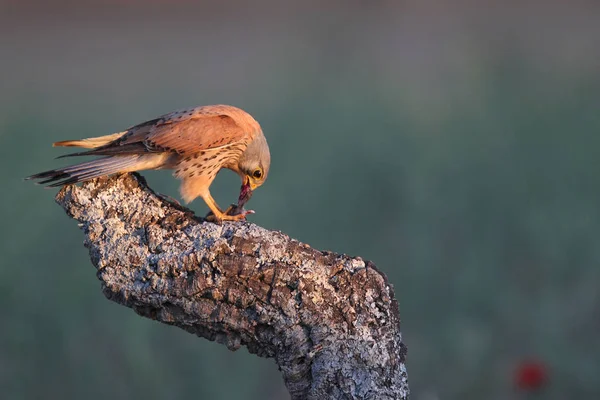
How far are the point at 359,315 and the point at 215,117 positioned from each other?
1.27m

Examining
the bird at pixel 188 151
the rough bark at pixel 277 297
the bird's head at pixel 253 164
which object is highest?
the bird's head at pixel 253 164

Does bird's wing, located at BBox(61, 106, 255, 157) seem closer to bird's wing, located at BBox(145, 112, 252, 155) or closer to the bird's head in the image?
bird's wing, located at BBox(145, 112, 252, 155)

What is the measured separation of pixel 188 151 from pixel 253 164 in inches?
18.3

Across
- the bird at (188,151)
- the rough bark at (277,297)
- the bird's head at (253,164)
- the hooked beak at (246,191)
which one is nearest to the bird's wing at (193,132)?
the bird at (188,151)

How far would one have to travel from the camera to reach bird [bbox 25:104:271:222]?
2.60 m

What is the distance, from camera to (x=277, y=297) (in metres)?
2.19

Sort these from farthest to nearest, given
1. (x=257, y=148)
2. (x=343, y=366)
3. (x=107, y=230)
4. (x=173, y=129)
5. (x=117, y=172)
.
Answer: (x=257, y=148)
(x=173, y=129)
(x=117, y=172)
(x=107, y=230)
(x=343, y=366)

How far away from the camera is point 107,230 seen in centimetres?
233

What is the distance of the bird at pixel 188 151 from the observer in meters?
2.60

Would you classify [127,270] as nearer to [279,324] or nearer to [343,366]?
[279,324]

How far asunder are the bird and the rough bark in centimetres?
33

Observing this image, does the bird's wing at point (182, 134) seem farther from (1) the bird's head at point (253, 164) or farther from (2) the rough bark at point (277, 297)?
(2) the rough bark at point (277, 297)

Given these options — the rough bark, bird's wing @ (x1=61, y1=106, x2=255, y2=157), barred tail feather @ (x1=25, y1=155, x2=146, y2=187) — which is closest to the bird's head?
bird's wing @ (x1=61, y1=106, x2=255, y2=157)

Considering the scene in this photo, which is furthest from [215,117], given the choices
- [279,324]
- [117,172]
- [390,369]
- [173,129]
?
[390,369]
